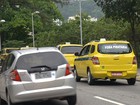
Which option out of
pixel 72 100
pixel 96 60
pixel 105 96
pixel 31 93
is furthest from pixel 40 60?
pixel 96 60

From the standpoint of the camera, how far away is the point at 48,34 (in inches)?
2672

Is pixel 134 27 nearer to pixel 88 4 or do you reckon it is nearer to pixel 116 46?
pixel 116 46

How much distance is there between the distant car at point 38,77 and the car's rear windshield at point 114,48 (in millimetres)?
7034

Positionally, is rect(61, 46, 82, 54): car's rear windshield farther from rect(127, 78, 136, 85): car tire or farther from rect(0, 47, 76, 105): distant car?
rect(0, 47, 76, 105): distant car

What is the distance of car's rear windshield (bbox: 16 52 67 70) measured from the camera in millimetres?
12453

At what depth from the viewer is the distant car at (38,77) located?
12.2m

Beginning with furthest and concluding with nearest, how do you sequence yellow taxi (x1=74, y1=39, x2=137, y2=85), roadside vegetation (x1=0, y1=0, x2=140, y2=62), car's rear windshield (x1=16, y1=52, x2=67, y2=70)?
roadside vegetation (x1=0, y1=0, x2=140, y2=62)
yellow taxi (x1=74, y1=39, x2=137, y2=85)
car's rear windshield (x1=16, y1=52, x2=67, y2=70)

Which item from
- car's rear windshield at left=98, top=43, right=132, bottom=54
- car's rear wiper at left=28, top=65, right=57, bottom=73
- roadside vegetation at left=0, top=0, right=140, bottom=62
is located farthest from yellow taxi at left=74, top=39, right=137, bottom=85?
roadside vegetation at left=0, top=0, right=140, bottom=62

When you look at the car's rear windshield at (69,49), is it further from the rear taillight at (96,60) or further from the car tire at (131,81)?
the rear taillight at (96,60)

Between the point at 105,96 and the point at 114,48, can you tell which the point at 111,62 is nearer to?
the point at 114,48

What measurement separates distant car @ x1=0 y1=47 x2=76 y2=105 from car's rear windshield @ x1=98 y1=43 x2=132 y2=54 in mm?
7034

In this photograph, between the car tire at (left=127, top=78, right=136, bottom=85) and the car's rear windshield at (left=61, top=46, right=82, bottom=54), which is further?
the car's rear windshield at (left=61, top=46, right=82, bottom=54)

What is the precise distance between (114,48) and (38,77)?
7.88 meters

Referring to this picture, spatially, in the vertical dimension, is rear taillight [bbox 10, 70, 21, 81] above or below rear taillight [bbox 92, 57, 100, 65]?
above
